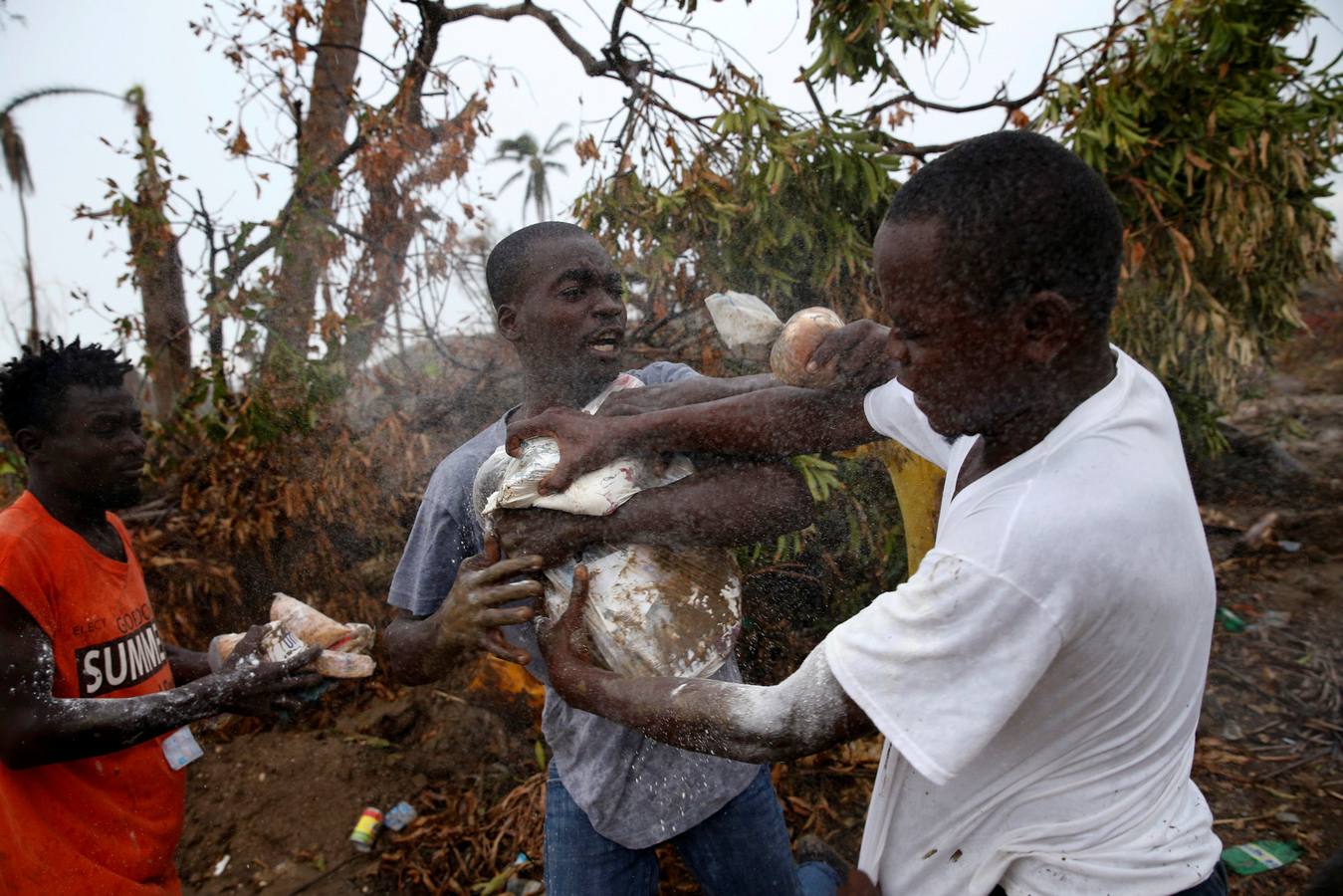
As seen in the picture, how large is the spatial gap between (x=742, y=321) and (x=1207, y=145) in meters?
3.04

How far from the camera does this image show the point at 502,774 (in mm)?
4207

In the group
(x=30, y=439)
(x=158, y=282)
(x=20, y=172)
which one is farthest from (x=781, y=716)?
(x=20, y=172)

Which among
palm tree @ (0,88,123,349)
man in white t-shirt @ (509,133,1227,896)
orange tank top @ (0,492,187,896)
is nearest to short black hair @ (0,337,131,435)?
orange tank top @ (0,492,187,896)

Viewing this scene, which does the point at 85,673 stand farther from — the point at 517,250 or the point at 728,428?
the point at 728,428

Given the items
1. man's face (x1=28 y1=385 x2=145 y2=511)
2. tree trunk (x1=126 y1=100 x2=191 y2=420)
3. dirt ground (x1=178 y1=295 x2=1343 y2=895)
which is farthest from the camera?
tree trunk (x1=126 y1=100 x2=191 y2=420)

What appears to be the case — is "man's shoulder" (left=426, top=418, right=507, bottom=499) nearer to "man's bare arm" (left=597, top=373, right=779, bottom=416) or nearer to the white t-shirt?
"man's bare arm" (left=597, top=373, right=779, bottom=416)

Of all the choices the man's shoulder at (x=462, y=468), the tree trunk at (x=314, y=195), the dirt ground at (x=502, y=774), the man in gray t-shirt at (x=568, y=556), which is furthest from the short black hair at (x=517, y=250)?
the tree trunk at (x=314, y=195)

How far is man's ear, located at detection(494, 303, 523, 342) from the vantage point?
219 cm

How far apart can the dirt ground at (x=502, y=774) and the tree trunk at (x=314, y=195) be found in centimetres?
245

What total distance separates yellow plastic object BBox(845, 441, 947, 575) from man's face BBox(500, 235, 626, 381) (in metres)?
1.70

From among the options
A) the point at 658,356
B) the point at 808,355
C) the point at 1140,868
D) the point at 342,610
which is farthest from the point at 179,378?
the point at 1140,868

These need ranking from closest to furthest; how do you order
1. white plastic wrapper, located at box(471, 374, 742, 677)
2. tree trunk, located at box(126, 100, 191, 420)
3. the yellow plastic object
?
white plastic wrapper, located at box(471, 374, 742, 677) < the yellow plastic object < tree trunk, located at box(126, 100, 191, 420)

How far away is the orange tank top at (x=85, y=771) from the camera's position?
6.64 feet

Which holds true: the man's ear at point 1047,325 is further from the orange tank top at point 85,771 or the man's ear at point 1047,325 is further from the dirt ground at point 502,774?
the dirt ground at point 502,774
